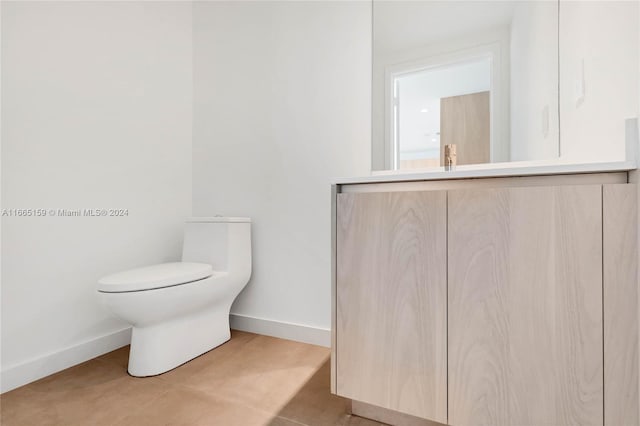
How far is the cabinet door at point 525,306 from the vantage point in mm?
821

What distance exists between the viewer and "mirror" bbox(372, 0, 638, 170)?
1165mm

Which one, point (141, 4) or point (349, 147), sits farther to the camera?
point (141, 4)

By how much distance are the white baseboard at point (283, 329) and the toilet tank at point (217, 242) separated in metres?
0.37

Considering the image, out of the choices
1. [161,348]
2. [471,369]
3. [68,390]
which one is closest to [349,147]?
[471,369]

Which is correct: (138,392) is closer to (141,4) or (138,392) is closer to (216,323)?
(216,323)

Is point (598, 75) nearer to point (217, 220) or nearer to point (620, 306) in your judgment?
point (620, 306)

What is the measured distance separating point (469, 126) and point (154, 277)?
1548 millimetres

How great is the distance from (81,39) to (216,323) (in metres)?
1.60

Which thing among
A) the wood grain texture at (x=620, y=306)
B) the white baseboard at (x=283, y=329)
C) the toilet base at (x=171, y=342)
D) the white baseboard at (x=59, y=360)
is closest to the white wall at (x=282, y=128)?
the white baseboard at (x=283, y=329)

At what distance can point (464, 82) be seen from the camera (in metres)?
1.51

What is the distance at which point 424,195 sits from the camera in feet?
3.27

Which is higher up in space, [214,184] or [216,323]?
[214,184]

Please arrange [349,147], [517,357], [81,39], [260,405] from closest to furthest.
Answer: [517,357], [260,405], [81,39], [349,147]

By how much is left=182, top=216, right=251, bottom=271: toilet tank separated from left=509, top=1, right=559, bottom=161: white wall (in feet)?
4.76
